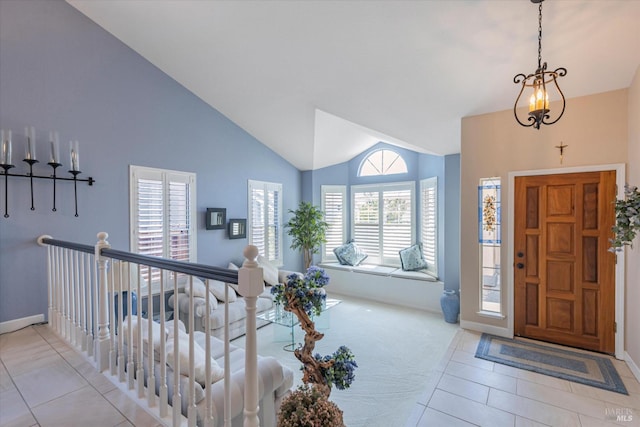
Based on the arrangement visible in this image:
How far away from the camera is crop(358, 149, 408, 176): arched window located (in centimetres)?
583

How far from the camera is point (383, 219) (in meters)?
5.95

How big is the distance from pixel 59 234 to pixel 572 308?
5.65m

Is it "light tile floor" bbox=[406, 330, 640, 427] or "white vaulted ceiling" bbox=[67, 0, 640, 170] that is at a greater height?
"white vaulted ceiling" bbox=[67, 0, 640, 170]

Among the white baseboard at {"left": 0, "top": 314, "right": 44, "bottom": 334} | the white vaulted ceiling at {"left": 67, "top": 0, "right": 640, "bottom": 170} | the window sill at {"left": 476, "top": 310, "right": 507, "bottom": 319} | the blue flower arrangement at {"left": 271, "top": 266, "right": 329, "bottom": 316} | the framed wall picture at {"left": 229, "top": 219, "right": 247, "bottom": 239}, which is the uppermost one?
the white vaulted ceiling at {"left": 67, "top": 0, "right": 640, "bottom": 170}

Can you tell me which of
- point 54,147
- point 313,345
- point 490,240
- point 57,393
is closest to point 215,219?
point 54,147

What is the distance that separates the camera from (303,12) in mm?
2656

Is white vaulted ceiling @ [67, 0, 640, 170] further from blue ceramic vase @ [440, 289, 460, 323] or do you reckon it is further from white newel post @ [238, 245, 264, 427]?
white newel post @ [238, 245, 264, 427]

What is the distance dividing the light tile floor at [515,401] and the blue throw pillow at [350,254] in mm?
3071

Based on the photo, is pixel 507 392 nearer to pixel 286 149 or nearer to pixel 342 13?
pixel 342 13

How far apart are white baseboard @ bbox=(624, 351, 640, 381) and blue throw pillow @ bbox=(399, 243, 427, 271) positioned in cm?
268

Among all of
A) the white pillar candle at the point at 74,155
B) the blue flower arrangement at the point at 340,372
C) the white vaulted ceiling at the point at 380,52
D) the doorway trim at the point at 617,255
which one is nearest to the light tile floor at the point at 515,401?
the doorway trim at the point at 617,255

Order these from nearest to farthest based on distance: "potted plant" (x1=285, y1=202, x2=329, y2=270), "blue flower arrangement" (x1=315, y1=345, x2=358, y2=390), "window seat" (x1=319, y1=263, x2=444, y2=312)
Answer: "blue flower arrangement" (x1=315, y1=345, x2=358, y2=390) < "window seat" (x1=319, y1=263, x2=444, y2=312) < "potted plant" (x1=285, y1=202, x2=329, y2=270)

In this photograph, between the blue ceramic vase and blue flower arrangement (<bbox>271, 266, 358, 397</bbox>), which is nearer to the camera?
blue flower arrangement (<bbox>271, 266, 358, 397</bbox>)

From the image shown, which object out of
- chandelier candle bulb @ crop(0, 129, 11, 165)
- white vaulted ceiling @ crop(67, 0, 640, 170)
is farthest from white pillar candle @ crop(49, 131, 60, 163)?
white vaulted ceiling @ crop(67, 0, 640, 170)
